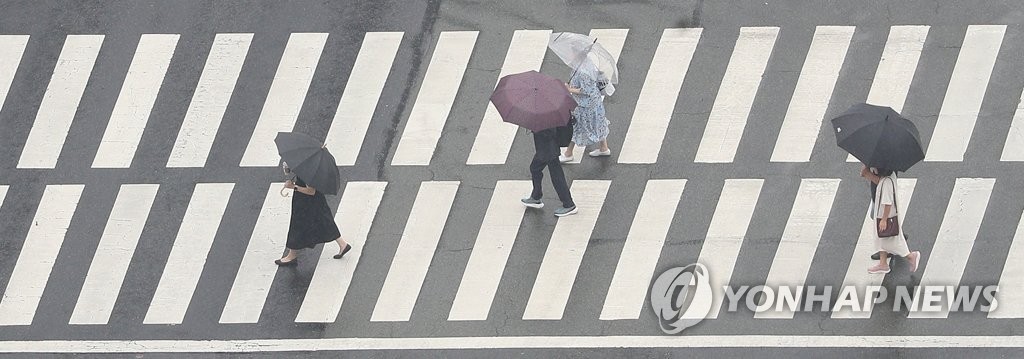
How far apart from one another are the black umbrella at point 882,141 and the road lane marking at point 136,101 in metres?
7.90

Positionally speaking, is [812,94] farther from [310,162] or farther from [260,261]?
[260,261]

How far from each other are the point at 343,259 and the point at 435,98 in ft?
8.10

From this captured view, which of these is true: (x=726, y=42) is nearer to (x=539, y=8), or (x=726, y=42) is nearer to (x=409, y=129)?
(x=539, y=8)

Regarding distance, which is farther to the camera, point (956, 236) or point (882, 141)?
point (956, 236)

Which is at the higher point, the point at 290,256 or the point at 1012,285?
the point at 290,256

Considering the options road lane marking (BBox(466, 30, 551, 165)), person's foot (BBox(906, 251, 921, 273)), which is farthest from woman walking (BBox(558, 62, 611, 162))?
person's foot (BBox(906, 251, 921, 273))

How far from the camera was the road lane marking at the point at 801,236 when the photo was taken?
14398 mm

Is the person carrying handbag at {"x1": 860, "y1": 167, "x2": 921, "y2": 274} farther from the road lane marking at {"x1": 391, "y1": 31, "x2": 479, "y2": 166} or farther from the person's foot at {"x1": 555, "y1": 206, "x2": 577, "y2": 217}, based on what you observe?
the road lane marking at {"x1": 391, "y1": 31, "x2": 479, "y2": 166}

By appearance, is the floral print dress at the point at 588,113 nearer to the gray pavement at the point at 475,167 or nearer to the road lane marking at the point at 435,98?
the gray pavement at the point at 475,167

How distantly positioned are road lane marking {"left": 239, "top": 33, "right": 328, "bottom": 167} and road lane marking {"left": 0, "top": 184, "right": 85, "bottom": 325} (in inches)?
77.1

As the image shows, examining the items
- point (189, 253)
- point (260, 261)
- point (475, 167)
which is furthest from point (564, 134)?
point (189, 253)

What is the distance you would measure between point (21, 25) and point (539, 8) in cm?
632

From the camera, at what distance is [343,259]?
583 inches

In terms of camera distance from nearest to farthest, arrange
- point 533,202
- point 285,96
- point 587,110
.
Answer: point 587,110 → point 533,202 → point 285,96
